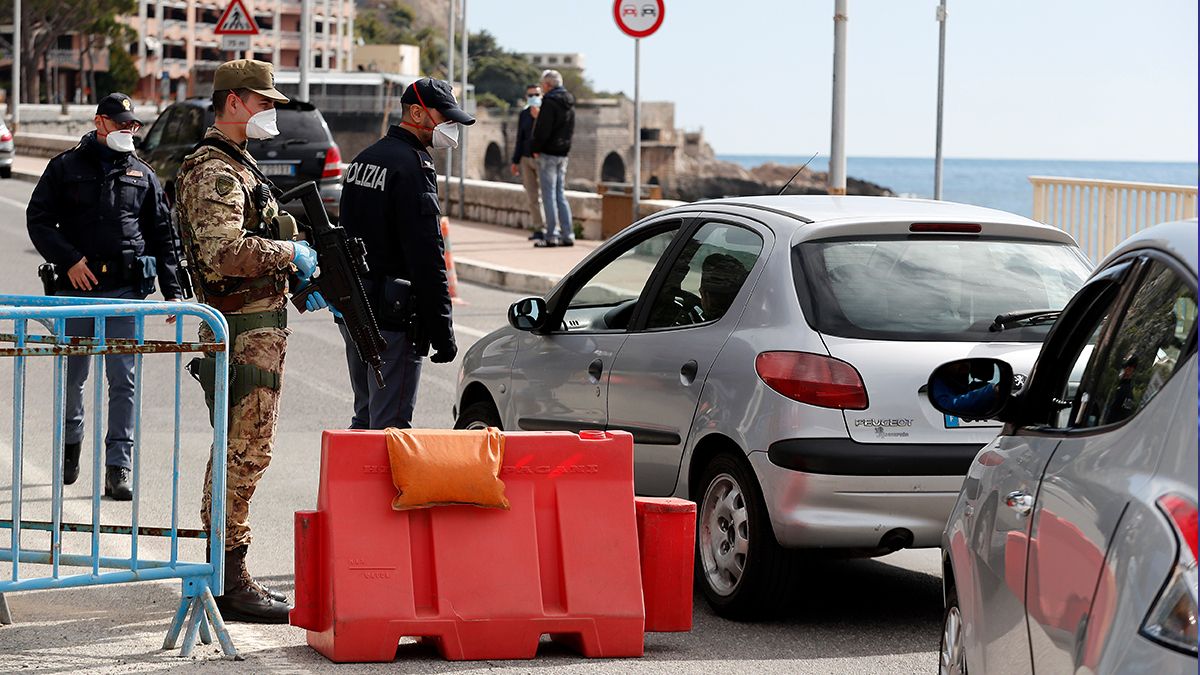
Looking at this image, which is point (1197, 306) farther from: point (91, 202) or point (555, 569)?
point (91, 202)

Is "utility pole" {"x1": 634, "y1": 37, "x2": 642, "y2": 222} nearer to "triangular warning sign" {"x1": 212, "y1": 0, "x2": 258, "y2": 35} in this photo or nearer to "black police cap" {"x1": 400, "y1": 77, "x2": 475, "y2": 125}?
"triangular warning sign" {"x1": 212, "y1": 0, "x2": 258, "y2": 35}

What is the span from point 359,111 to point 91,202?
250 feet

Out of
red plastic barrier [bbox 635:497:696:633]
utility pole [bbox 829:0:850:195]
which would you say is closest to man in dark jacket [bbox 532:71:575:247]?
utility pole [bbox 829:0:850:195]

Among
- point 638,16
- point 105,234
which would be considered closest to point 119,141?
point 105,234

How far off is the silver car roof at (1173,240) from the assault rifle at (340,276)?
3.47m

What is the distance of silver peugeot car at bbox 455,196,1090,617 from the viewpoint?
232 inches

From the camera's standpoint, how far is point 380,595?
542cm

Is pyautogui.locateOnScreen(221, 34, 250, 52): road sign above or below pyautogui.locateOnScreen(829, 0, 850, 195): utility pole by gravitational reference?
above

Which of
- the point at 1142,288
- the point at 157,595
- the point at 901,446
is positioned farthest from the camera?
the point at 157,595

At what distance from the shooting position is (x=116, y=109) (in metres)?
8.29

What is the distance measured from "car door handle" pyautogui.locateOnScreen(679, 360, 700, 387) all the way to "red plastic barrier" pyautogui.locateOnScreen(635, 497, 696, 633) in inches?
30.3

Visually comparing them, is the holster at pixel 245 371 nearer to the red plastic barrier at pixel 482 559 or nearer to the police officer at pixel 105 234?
the red plastic barrier at pixel 482 559

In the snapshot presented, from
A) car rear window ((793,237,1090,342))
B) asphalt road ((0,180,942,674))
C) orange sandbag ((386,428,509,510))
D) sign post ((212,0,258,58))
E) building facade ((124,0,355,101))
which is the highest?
building facade ((124,0,355,101))

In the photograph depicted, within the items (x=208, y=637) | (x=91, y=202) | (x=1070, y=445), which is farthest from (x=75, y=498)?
(x=1070, y=445)
